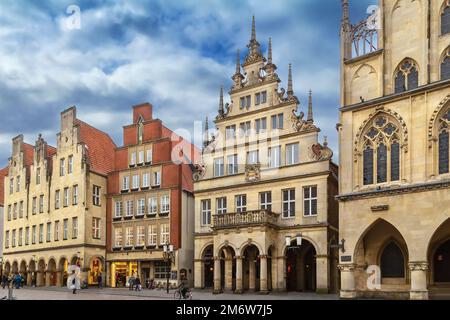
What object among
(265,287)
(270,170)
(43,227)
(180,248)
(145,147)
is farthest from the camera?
(43,227)

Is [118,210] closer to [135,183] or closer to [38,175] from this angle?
[135,183]

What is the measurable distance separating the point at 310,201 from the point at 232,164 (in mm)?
7649

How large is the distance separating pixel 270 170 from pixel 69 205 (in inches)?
885

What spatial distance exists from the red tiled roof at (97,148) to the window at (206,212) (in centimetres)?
1328

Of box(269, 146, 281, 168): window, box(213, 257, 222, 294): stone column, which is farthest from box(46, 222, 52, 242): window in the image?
box(269, 146, 281, 168): window

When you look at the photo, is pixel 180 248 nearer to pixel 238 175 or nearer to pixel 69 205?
pixel 238 175

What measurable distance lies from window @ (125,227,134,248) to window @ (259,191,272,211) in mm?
14935

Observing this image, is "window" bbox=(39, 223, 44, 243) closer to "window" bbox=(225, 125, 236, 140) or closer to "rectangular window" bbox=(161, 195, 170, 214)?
"rectangular window" bbox=(161, 195, 170, 214)

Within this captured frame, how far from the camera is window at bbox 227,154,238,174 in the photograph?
46.2m

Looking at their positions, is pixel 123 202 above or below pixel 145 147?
below

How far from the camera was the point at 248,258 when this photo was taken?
44.6 m

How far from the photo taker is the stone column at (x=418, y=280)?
29538mm

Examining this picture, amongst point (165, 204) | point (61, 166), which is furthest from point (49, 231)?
point (165, 204)
